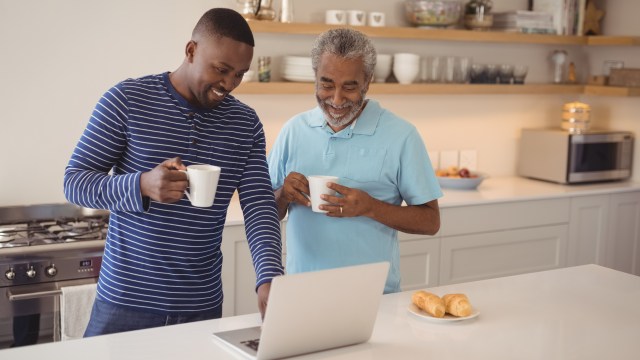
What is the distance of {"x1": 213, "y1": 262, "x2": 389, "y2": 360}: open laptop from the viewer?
1562 millimetres

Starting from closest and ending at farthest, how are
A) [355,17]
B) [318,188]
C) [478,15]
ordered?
[318,188]
[355,17]
[478,15]

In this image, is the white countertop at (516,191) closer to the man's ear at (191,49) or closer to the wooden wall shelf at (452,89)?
the wooden wall shelf at (452,89)

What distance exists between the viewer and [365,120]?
7.59ft

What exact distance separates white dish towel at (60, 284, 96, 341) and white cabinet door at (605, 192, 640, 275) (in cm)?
295

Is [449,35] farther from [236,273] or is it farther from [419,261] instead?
[236,273]

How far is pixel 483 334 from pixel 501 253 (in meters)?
2.32

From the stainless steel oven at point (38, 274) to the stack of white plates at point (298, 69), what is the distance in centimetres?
124

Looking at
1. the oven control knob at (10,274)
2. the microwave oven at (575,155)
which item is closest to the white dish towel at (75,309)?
the oven control knob at (10,274)

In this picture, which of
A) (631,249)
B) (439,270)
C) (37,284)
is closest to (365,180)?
(37,284)

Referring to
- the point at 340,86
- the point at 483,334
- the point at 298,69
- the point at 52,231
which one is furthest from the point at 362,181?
the point at 298,69

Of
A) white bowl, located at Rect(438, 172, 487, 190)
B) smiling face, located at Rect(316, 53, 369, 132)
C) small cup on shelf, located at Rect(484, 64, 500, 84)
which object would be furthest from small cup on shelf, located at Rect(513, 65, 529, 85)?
smiling face, located at Rect(316, 53, 369, 132)

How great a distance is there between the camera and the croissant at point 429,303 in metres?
1.93

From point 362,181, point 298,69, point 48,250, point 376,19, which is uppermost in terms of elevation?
point 376,19

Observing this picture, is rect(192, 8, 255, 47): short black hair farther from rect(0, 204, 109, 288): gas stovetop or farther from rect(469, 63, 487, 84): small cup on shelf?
rect(469, 63, 487, 84): small cup on shelf
